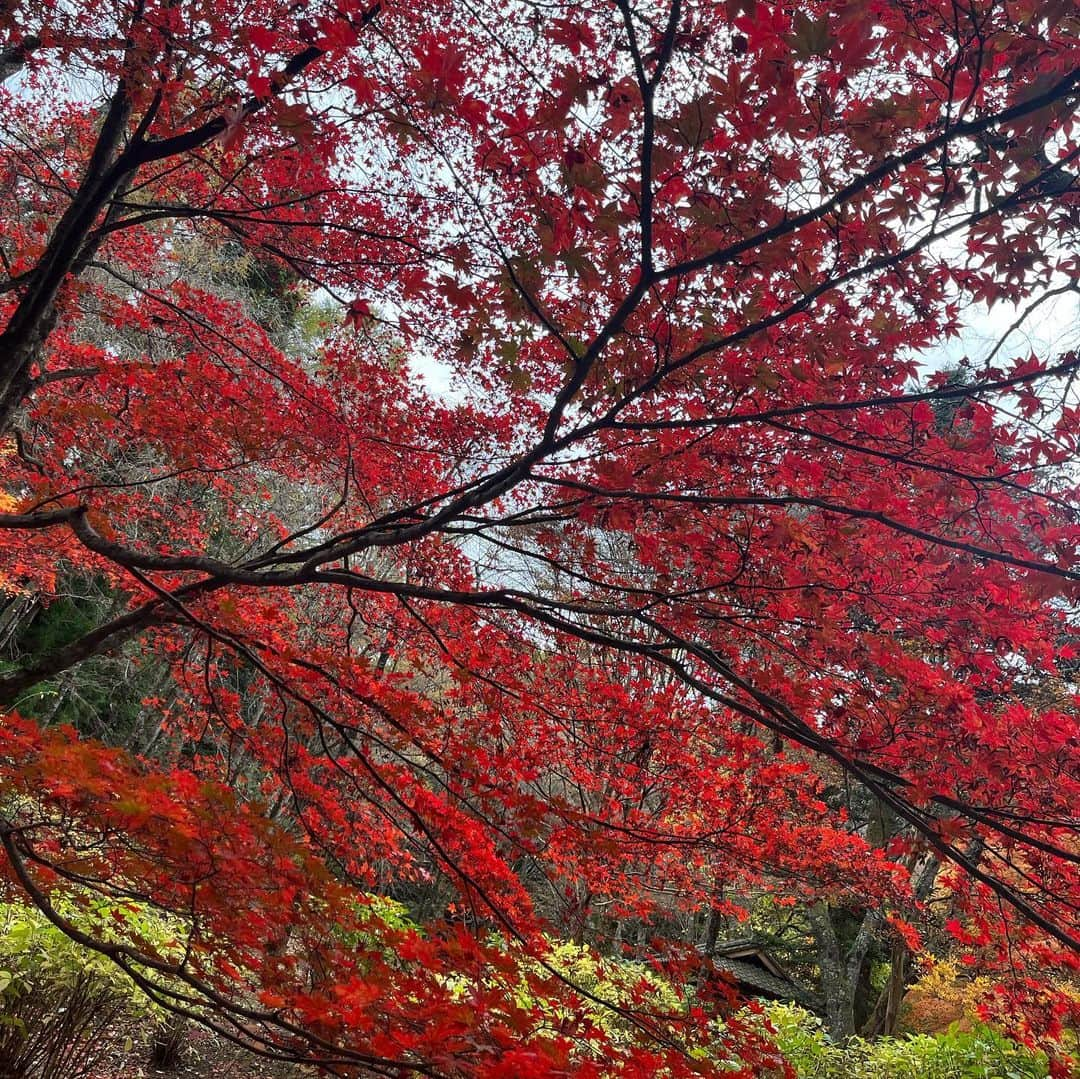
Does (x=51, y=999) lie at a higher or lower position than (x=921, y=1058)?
lower

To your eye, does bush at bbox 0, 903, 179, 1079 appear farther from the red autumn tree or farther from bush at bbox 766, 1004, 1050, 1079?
bush at bbox 766, 1004, 1050, 1079

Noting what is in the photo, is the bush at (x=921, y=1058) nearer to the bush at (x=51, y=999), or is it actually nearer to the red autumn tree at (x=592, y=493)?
the red autumn tree at (x=592, y=493)

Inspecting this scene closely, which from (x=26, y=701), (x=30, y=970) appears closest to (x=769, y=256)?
(x=30, y=970)

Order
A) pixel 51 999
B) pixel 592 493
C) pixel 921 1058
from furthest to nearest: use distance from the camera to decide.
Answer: pixel 921 1058, pixel 51 999, pixel 592 493

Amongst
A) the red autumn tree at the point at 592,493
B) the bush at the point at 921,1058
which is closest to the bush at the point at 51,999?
the red autumn tree at the point at 592,493

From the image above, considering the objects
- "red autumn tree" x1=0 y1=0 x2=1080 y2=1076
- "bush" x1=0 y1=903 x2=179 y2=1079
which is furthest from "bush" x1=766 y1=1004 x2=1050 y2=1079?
"bush" x1=0 y1=903 x2=179 y2=1079

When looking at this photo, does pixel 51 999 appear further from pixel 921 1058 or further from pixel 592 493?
pixel 921 1058

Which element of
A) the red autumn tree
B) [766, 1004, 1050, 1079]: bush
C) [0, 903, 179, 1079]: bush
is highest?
the red autumn tree

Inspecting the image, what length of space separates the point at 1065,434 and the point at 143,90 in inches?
182

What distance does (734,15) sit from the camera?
1.72 m

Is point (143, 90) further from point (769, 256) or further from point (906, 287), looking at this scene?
point (906, 287)

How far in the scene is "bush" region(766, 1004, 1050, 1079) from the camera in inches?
257

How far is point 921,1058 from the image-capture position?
23.0ft

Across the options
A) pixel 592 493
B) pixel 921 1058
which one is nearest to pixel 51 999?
pixel 592 493
